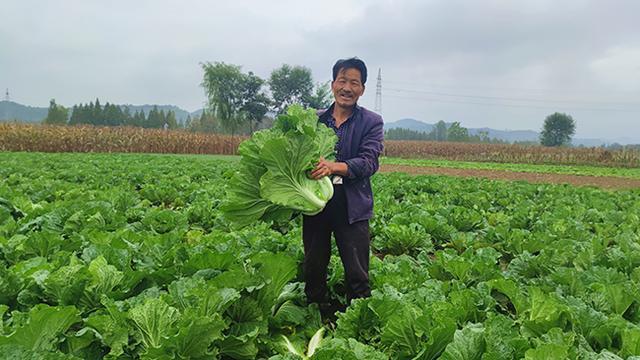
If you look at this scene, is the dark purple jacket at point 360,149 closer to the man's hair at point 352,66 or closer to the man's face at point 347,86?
the man's face at point 347,86

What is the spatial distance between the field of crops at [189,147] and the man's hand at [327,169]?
3194cm

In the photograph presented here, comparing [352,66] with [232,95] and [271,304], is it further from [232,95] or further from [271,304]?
[232,95]

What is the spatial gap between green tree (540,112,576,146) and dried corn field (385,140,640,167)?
37.9 metres

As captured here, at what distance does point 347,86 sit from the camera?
10.7 ft

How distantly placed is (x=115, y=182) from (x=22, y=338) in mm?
9829

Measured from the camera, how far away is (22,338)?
2.23m

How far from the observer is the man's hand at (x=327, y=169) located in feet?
10.0

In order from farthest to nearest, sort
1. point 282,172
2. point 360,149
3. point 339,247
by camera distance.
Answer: point 339,247 < point 360,149 < point 282,172

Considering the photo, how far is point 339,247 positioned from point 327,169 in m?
0.76

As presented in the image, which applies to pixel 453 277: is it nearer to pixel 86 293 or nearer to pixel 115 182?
pixel 86 293

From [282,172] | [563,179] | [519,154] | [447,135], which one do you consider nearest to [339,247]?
[282,172]

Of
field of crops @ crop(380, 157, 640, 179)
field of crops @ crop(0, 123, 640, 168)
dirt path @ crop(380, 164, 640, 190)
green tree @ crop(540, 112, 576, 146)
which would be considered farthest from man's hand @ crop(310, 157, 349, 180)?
green tree @ crop(540, 112, 576, 146)

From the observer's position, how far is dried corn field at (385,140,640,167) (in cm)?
4088

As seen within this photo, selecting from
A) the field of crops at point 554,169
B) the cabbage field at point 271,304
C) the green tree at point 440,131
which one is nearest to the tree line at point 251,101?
the field of crops at point 554,169
